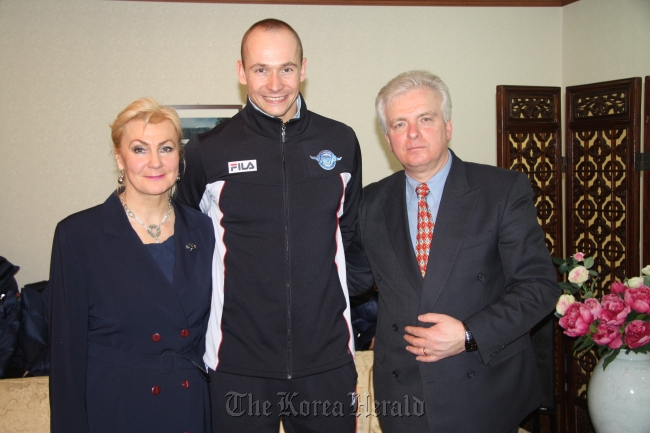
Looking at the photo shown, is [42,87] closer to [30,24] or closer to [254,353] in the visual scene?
[30,24]

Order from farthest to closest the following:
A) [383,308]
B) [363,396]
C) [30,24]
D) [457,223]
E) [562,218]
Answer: [562,218] < [30,24] < [363,396] < [383,308] < [457,223]

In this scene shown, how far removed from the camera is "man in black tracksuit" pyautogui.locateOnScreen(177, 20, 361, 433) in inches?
74.6

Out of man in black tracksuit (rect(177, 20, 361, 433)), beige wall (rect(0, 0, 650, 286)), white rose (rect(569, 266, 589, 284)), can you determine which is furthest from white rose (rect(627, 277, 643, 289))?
beige wall (rect(0, 0, 650, 286))

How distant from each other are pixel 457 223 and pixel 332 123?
61 cm

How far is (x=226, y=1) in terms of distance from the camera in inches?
163

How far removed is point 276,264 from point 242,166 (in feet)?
1.17

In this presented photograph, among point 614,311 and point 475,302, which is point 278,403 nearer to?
point 475,302

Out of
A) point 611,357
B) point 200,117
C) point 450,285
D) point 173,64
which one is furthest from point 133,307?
point 173,64

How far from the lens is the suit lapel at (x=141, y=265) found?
1882 mm

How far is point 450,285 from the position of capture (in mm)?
1854

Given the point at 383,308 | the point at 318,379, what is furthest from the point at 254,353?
the point at 383,308

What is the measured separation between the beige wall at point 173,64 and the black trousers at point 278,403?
2701 mm

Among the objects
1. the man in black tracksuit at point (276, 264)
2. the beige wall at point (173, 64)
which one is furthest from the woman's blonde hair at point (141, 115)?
the beige wall at point (173, 64)

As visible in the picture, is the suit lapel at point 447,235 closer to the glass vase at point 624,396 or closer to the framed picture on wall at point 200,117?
the glass vase at point 624,396
